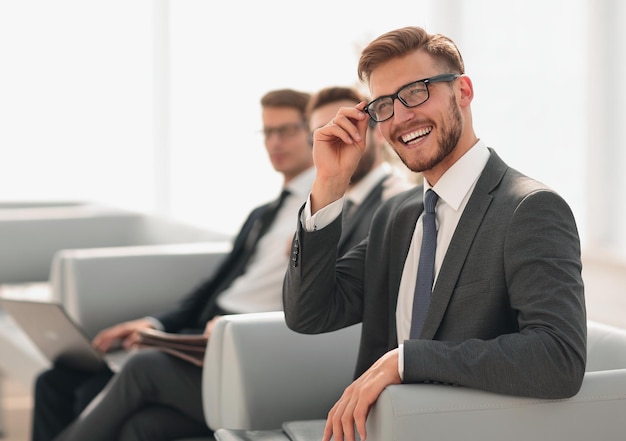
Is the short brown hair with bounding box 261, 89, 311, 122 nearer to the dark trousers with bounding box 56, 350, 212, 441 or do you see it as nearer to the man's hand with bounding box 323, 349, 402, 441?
the dark trousers with bounding box 56, 350, 212, 441

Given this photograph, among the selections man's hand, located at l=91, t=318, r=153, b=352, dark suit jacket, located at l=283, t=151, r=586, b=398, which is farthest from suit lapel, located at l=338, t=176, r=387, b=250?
man's hand, located at l=91, t=318, r=153, b=352

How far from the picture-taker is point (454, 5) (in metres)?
5.46

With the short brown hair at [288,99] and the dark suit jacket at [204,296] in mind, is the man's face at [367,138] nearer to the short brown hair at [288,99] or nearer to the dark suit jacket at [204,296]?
the short brown hair at [288,99]

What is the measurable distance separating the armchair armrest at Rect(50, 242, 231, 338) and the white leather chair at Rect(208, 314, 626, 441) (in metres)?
1.51

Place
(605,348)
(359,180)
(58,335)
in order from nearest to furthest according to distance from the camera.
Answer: (605,348)
(359,180)
(58,335)

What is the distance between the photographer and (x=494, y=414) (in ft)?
5.71

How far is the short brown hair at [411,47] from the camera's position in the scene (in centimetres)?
206

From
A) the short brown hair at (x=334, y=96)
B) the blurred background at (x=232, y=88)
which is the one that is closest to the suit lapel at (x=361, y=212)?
the short brown hair at (x=334, y=96)

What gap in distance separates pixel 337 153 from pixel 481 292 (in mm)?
502

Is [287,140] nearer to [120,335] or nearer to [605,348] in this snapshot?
[120,335]

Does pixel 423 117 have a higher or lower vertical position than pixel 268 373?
higher

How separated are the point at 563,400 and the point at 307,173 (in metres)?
2.05

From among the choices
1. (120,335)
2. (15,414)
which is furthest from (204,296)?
(15,414)

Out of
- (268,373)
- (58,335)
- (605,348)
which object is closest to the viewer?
(605,348)
